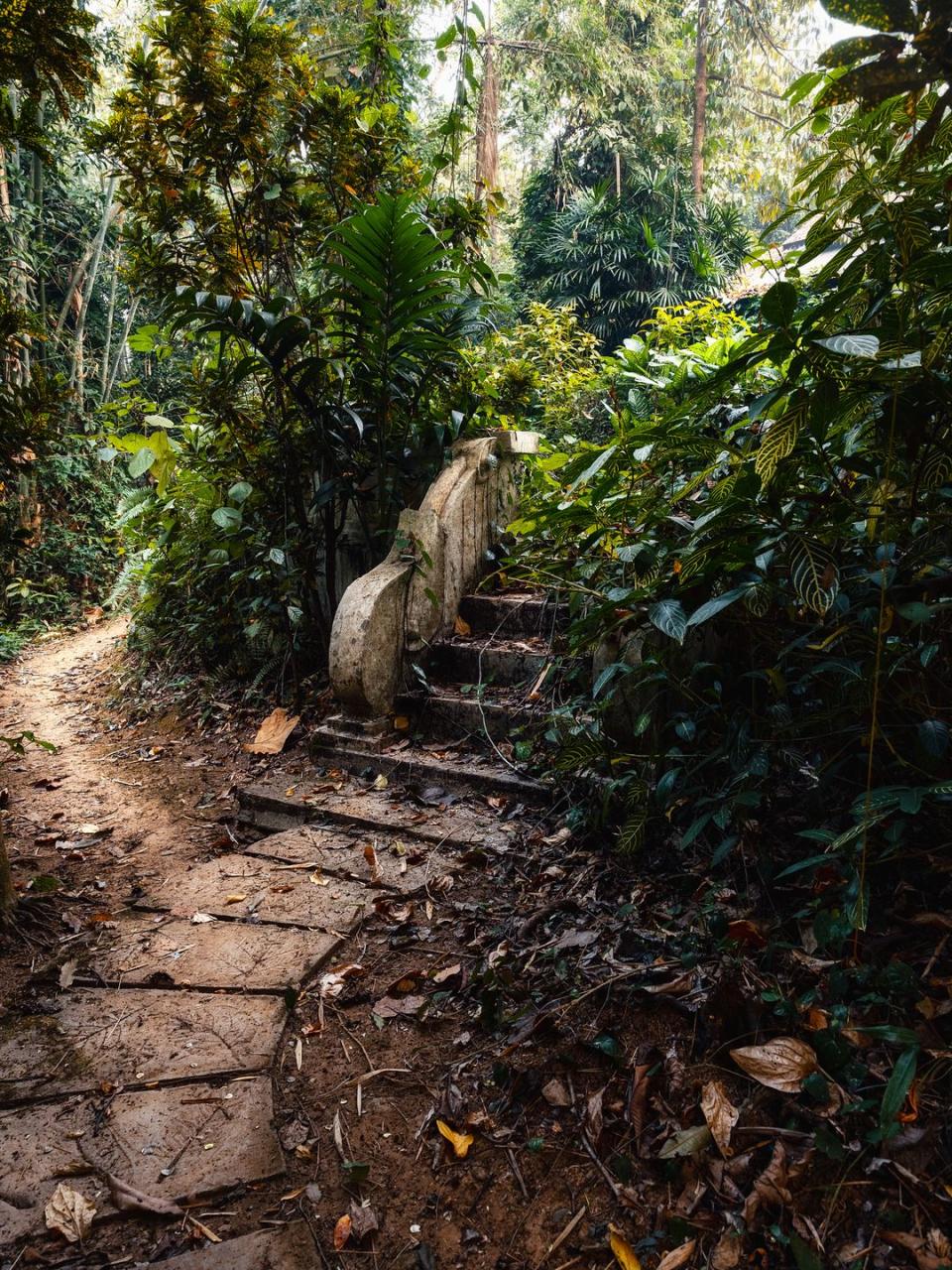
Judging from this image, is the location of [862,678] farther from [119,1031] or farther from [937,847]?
[119,1031]

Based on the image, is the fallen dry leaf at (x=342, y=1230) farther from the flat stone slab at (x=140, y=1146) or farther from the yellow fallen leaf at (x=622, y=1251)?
the yellow fallen leaf at (x=622, y=1251)

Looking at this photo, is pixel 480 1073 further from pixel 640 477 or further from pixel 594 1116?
pixel 640 477

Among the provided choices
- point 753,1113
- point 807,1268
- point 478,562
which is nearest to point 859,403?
point 753,1113

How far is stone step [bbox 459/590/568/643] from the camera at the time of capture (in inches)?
150

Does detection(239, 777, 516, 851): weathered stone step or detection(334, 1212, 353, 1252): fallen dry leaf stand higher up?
detection(239, 777, 516, 851): weathered stone step

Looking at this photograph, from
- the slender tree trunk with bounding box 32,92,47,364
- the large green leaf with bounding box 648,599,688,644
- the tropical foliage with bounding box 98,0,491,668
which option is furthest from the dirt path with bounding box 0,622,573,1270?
the slender tree trunk with bounding box 32,92,47,364

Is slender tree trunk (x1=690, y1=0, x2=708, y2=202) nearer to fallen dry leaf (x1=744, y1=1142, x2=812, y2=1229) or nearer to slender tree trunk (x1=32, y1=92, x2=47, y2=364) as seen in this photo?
slender tree trunk (x1=32, y1=92, x2=47, y2=364)

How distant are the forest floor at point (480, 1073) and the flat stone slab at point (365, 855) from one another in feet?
0.04

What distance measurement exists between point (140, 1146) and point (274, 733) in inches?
96.1

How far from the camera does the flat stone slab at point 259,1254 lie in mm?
1346

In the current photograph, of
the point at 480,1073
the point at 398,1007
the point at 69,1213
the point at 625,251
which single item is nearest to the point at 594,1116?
the point at 480,1073

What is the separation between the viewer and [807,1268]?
118 cm

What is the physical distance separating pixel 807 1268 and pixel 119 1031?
5.26 ft

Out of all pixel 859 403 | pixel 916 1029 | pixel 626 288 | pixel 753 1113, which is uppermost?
pixel 626 288
